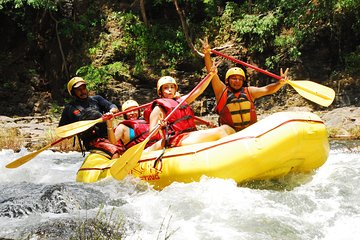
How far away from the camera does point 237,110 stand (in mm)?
4676

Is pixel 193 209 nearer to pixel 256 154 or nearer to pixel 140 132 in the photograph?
pixel 256 154

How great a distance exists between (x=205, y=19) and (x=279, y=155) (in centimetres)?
970

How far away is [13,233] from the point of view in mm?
2852

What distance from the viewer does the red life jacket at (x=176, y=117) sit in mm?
4605

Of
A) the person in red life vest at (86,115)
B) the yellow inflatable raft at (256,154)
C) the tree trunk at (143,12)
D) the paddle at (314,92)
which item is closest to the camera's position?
the yellow inflatable raft at (256,154)

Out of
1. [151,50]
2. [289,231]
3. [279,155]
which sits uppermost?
[151,50]

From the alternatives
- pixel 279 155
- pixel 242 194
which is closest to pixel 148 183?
pixel 242 194

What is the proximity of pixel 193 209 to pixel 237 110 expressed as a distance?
1603 millimetres

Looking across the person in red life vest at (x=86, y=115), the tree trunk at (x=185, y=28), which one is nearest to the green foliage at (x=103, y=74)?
the tree trunk at (x=185, y=28)

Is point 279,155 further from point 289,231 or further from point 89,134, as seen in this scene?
point 89,134

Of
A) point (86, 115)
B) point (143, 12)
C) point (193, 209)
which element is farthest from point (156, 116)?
point (143, 12)

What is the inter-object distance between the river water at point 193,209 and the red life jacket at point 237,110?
0.78 metres

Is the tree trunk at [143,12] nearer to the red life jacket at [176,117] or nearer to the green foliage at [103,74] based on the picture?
the green foliage at [103,74]

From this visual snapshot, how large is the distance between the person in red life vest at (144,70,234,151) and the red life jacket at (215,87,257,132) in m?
0.15
